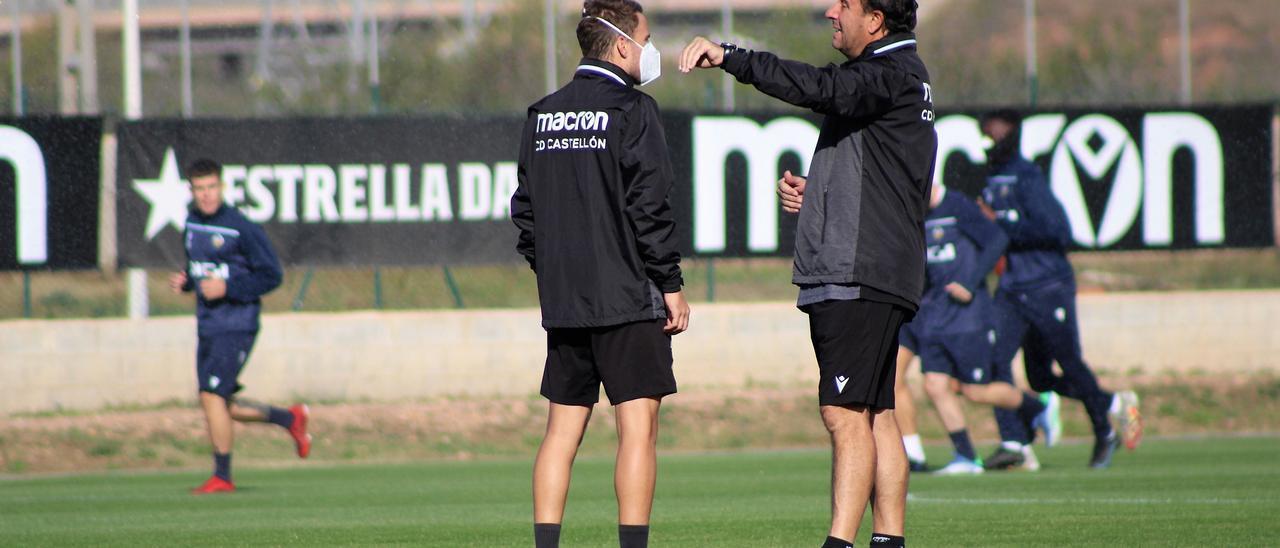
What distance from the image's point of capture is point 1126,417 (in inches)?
477

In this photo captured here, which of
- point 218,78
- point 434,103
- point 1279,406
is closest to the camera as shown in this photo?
point 1279,406

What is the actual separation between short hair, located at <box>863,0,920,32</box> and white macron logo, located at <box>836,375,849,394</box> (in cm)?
123

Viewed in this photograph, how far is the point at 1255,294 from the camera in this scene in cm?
1800

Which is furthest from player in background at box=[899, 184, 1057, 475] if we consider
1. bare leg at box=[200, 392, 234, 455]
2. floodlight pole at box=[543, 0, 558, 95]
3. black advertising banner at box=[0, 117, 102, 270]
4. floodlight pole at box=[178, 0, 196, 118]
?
black advertising banner at box=[0, 117, 102, 270]

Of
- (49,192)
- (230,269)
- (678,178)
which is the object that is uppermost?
(678,178)

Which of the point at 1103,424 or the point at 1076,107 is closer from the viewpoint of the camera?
the point at 1103,424

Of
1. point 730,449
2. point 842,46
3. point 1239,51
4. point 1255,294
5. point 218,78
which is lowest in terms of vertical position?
point 730,449

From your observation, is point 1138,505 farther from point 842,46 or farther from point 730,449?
point 730,449

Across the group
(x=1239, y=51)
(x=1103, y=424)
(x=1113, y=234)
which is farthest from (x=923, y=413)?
(x=1239, y=51)

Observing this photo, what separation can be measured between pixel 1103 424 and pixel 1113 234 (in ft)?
21.9

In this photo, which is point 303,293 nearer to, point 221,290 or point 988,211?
point 221,290

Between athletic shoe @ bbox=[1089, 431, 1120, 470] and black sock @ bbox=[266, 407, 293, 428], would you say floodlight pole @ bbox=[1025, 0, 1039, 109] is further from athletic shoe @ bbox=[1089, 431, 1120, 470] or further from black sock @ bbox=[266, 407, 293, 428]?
black sock @ bbox=[266, 407, 293, 428]

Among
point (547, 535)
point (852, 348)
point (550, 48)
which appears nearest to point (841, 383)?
point (852, 348)

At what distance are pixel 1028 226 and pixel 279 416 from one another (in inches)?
Result: 210
